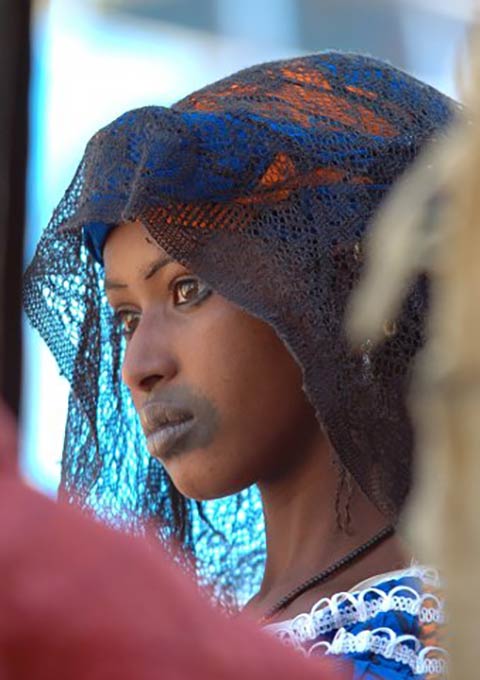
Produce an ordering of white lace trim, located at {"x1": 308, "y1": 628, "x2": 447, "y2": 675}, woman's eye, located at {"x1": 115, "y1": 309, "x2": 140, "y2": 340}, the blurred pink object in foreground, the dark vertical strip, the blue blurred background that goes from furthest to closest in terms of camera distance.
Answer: the blue blurred background → the dark vertical strip → woman's eye, located at {"x1": 115, "y1": 309, "x2": 140, "y2": 340} → white lace trim, located at {"x1": 308, "y1": 628, "x2": 447, "y2": 675} → the blurred pink object in foreground

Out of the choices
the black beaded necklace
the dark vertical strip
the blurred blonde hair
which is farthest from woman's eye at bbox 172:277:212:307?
the dark vertical strip

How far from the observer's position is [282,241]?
1.69 metres

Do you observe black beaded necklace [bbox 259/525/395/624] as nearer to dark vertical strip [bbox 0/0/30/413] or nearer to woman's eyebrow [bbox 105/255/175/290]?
woman's eyebrow [bbox 105/255/175/290]

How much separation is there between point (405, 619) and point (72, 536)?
1.07 metres

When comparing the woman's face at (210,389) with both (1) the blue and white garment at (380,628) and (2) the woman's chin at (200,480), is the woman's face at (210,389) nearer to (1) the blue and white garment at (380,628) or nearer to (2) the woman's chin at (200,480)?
(2) the woman's chin at (200,480)

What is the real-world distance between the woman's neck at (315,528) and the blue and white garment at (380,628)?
5 centimetres

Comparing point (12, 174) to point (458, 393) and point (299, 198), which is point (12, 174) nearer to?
point (299, 198)

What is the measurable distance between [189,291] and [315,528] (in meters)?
0.33

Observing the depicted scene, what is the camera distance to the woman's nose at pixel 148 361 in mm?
1754

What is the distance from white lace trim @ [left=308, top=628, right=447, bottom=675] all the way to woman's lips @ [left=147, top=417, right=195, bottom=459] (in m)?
0.29

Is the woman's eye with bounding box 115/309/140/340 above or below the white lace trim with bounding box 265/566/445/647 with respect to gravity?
above

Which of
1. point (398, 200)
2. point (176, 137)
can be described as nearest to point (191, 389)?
point (176, 137)

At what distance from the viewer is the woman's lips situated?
1745 millimetres

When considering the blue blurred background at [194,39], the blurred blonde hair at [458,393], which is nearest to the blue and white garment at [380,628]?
the blurred blonde hair at [458,393]
